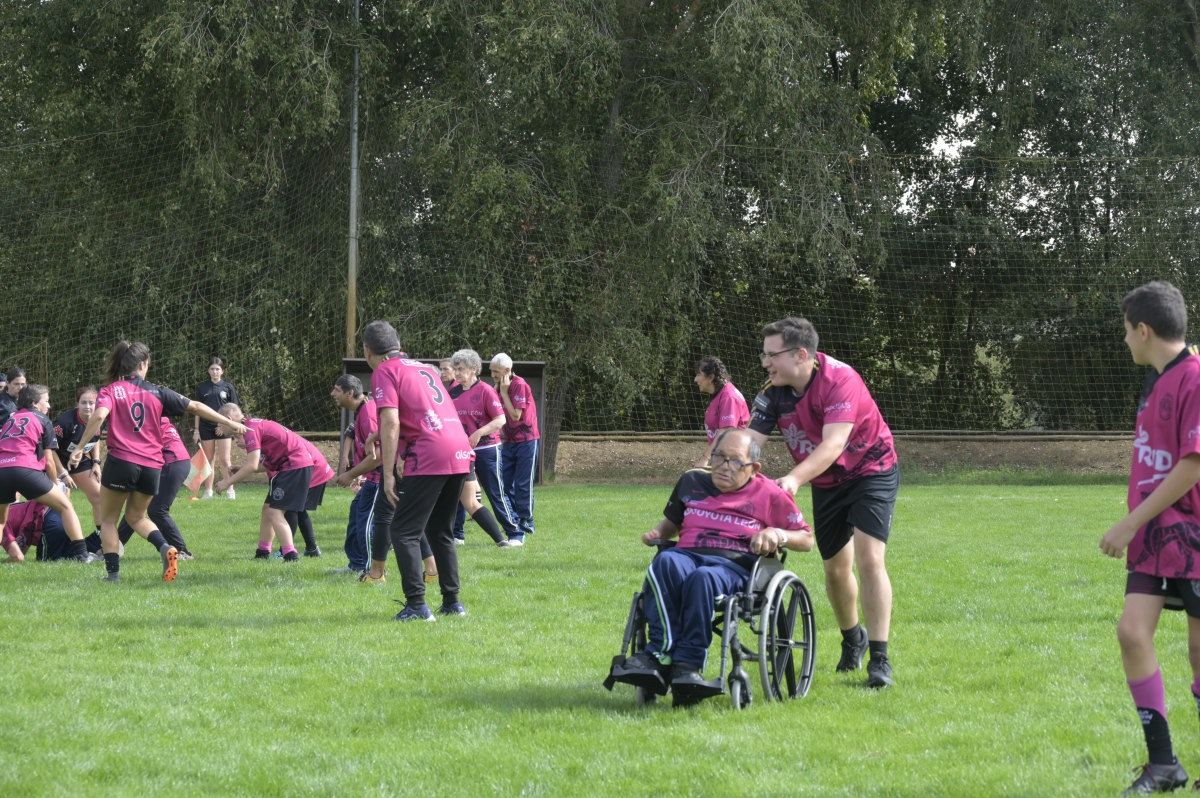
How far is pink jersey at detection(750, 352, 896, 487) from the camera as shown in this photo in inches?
247

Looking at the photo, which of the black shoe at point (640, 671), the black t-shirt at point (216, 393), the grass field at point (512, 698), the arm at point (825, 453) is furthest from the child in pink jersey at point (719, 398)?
the black t-shirt at point (216, 393)

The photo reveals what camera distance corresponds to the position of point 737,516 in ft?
20.2

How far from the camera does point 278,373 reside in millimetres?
22797

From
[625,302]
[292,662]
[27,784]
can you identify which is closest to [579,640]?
[292,662]

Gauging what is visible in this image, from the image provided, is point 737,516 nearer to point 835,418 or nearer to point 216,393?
point 835,418

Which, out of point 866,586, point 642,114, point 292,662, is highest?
point 642,114

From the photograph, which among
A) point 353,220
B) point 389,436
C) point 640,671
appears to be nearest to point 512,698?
point 640,671

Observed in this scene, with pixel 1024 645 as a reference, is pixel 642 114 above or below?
above

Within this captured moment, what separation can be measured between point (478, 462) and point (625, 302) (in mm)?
9790

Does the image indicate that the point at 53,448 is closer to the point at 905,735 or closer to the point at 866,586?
the point at 866,586

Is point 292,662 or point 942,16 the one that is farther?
point 942,16

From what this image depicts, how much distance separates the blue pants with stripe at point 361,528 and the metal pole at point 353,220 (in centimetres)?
1062

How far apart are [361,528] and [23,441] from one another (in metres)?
2.75

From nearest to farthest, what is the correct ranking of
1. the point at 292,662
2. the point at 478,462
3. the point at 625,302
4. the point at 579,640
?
1. the point at 292,662
2. the point at 579,640
3. the point at 478,462
4. the point at 625,302
